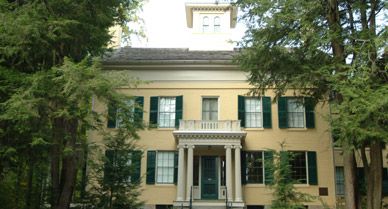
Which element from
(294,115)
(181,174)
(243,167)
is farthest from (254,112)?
(181,174)

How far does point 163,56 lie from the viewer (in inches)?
1000

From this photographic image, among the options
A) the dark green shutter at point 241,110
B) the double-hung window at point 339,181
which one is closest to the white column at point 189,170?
the dark green shutter at point 241,110

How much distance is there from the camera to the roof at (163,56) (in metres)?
24.2

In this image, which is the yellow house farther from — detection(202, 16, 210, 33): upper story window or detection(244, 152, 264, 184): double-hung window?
detection(202, 16, 210, 33): upper story window

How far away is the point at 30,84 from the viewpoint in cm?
1367

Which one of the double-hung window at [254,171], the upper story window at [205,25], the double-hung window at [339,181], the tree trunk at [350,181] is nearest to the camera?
the tree trunk at [350,181]

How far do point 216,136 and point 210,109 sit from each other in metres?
2.63

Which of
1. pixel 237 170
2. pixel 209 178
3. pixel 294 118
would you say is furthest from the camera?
pixel 294 118

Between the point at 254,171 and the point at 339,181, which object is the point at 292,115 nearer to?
the point at 254,171

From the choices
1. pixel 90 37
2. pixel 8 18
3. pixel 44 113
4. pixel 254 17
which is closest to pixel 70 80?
pixel 44 113

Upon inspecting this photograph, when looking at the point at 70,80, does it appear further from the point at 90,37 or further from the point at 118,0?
the point at 118,0

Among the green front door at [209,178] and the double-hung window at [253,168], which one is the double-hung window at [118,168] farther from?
the double-hung window at [253,168]

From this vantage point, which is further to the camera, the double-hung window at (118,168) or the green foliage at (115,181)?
the double-hung window at (118,168)

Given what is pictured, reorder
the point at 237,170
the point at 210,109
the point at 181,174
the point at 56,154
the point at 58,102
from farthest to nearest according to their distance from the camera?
the point at 210,109, the point at 237,170, the point at 181,174, the point at 56,154, the point at 58,102
